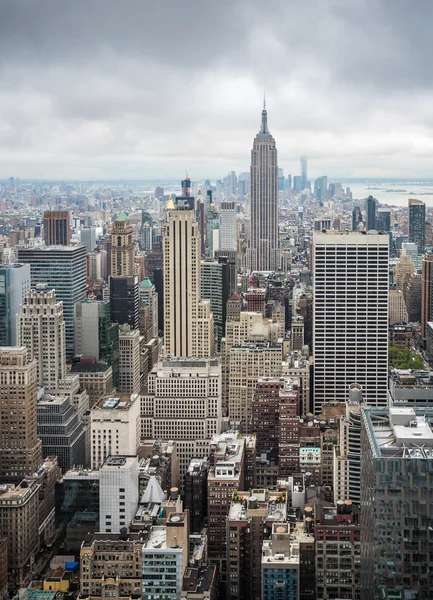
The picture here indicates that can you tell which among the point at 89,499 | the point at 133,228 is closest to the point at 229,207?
the point at 133,228

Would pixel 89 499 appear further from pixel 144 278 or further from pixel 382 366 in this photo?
pixel 144 278

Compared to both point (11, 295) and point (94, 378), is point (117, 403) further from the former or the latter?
point (11, 295)

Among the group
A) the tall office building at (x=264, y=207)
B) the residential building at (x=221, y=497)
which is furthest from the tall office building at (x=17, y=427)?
the tall office building at (x=264, y=207)

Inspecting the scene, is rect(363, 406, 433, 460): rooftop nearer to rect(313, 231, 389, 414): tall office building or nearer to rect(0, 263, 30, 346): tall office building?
rect(313, 231, 389, 414): tall office building

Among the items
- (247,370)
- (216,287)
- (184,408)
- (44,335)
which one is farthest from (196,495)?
(216,287)

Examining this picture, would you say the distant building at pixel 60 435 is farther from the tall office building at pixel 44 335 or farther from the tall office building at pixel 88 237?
the tall office building at pixel 88 237

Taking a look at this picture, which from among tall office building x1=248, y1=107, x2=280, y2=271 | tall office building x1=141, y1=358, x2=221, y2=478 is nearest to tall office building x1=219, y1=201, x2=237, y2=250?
tall office building x1=248, y1=107, x2=280, y2=271
